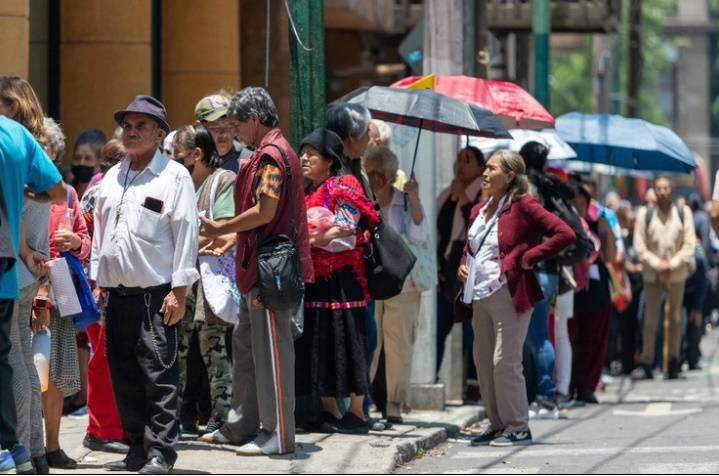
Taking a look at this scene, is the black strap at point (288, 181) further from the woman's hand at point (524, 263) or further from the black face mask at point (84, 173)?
the black face mask at point (84, 173)

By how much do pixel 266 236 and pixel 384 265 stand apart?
1587 millimetres

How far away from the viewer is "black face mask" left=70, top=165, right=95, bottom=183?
39.3 feet

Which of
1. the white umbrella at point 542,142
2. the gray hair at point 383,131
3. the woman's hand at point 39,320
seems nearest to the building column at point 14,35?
the gray hair at point 383,131

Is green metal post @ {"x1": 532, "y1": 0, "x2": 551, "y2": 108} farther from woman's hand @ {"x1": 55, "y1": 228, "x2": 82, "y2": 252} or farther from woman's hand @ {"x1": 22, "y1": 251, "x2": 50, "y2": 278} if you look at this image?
woman's hand @ {"x1": 22, "y1": 251, "x2": 50, "y2": 278}

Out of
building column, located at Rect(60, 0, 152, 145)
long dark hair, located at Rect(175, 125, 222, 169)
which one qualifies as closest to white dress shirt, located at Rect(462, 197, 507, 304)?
long dark hair, located at Rect(175, 125, 222, 169)

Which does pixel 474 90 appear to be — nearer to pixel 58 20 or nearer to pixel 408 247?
pixel 408 247

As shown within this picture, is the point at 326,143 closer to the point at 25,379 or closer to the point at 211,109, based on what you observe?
the point at 211,109

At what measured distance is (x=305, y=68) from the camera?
11.2 metres

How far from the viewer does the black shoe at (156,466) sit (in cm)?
854

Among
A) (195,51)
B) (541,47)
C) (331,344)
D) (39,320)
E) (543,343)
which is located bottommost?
(543,343)

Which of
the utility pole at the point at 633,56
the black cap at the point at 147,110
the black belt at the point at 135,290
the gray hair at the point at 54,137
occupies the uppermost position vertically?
the utility pole at the point at 633,56

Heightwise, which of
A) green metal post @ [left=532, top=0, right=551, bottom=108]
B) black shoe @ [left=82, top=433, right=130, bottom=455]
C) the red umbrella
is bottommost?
black shoe @ [left=82, top=433, right=130, bottom=455]

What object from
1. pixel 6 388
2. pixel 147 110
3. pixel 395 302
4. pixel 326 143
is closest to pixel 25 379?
pixel 6 388

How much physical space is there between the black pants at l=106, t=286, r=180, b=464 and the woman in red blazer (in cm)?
296
